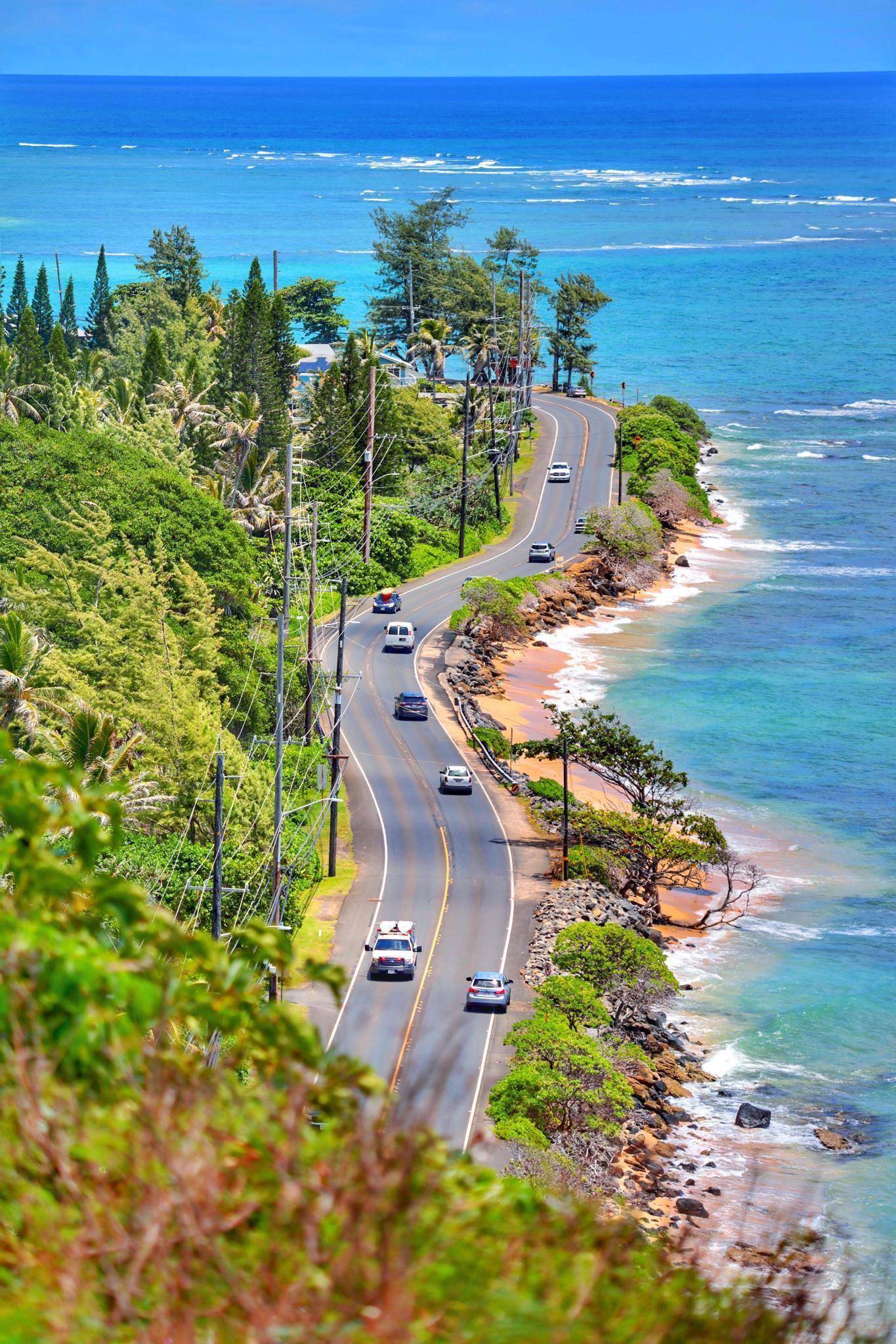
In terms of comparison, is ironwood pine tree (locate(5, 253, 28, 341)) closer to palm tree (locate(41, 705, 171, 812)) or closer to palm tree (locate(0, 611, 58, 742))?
palm tree (locate(0, 611, 58, 742))

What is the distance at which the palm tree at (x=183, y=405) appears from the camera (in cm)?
8450

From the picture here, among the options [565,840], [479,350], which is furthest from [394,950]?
[479,350]

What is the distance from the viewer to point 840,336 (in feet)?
650

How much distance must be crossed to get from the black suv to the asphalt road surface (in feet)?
1.32

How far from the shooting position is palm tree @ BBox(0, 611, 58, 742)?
41375mm

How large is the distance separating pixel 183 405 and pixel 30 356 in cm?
1054

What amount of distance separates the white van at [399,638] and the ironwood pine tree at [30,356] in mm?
28051

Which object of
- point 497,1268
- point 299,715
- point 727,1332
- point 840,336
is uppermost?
point 840,336

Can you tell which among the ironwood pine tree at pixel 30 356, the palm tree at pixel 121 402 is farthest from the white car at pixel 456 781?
the ironwood pine tree at pixel 30 356

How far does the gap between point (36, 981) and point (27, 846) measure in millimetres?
1400

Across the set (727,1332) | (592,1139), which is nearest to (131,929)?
(727,1332)

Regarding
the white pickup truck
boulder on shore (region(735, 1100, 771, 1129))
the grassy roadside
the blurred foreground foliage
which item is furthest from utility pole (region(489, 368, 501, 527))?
the blurred foreground foliage

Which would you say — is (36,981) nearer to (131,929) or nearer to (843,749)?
(131,929)

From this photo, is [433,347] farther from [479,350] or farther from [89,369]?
[89,369]
